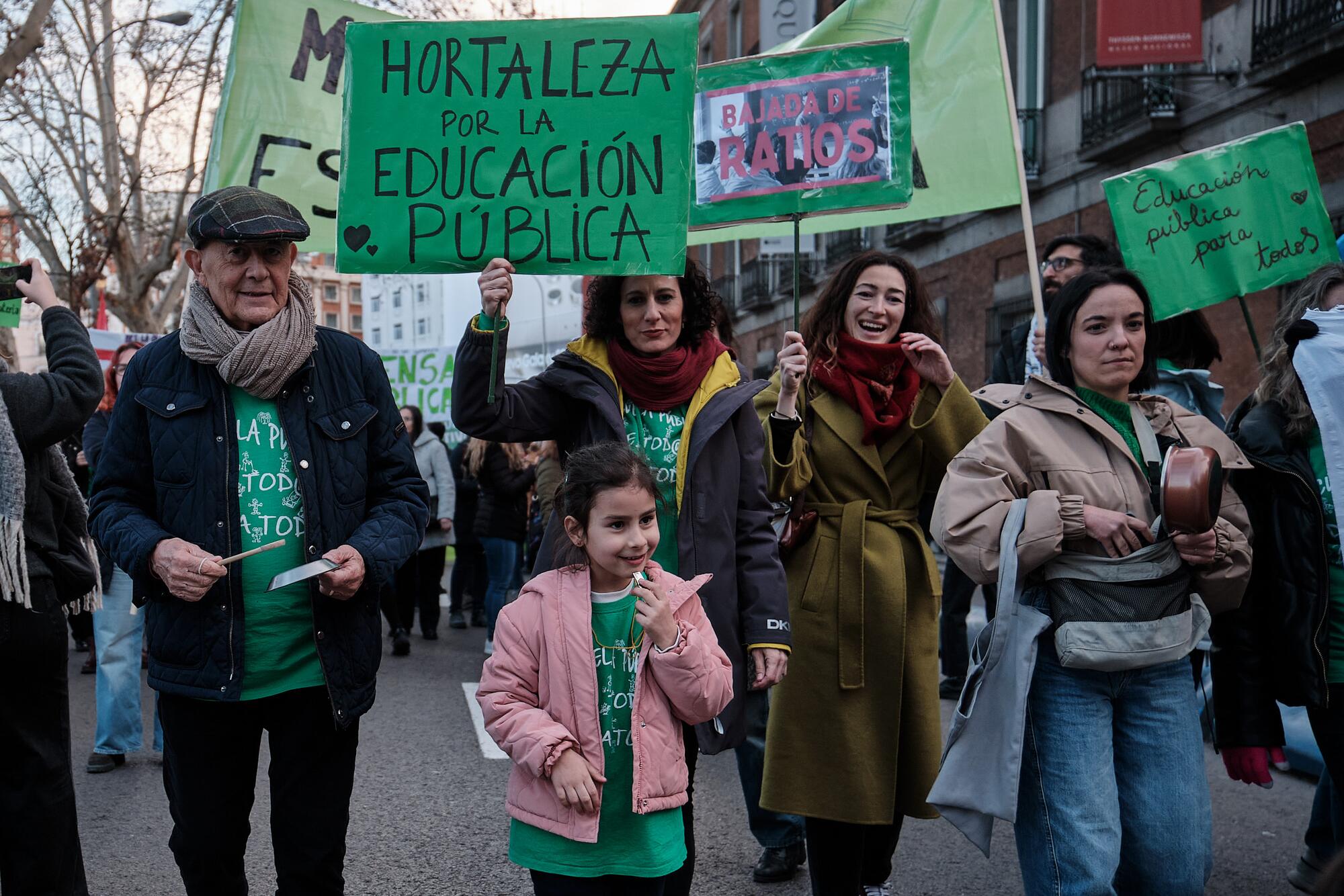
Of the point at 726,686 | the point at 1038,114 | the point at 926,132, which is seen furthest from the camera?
the point at 1038,114

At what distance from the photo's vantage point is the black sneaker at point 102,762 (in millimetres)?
5891

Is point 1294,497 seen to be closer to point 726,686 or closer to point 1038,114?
point 726,686

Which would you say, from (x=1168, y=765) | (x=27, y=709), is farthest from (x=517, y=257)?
(x=1168, y=765)

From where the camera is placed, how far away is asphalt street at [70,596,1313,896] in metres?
4.40

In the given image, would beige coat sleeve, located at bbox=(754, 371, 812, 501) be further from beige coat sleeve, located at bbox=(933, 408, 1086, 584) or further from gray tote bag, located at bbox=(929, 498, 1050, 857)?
gray tote bag, located at bbox=(929, 498, 1050, 857)

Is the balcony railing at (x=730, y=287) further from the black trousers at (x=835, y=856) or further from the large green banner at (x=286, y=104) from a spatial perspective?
the black trousers at (x=835, y=856)

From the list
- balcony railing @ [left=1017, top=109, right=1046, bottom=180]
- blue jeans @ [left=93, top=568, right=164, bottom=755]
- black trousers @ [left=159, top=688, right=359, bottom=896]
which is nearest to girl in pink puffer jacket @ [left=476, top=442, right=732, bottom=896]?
black trousers @ [left=159, top=688, right=359, bottom=896]

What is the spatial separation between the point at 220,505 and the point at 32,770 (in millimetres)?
942

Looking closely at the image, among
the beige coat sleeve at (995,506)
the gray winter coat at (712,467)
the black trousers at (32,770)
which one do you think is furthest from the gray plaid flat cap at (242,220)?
the beige coat sleeve at (995,506)

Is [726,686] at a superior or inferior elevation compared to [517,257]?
inferior

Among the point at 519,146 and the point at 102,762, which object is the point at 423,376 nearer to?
the point at 102,762

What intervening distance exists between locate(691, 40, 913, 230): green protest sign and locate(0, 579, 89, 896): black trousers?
2.34 m

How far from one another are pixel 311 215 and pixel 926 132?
8.63 ft

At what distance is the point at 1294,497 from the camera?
11.2 ft
